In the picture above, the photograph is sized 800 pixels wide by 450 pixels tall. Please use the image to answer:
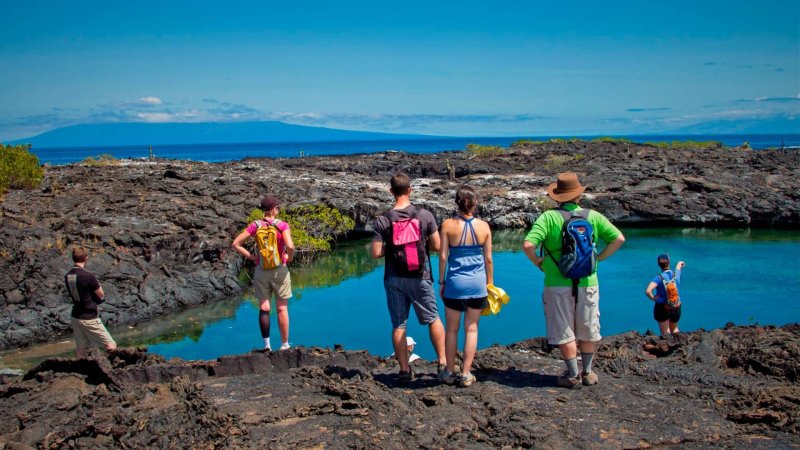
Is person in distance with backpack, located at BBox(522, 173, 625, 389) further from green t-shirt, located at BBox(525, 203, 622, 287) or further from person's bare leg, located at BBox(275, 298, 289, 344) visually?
person's bare leg, located at BBox(275, 298, 289, 344)

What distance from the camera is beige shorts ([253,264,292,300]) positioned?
819 centimetres

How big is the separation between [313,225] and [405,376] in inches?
656

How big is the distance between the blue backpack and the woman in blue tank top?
729mm

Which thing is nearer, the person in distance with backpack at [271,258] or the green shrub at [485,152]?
the person in distance with backpack at [271,258]

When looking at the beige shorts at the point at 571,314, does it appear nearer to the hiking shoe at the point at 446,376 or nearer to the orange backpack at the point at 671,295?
the hiking shoe at the point at 446,376

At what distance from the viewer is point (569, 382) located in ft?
21.7

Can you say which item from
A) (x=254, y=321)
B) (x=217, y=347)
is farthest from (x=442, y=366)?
(x=254, y=321)

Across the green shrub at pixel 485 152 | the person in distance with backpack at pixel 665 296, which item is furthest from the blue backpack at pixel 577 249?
the green shrub at pixel 485 152

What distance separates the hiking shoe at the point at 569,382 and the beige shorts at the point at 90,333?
5.85 m

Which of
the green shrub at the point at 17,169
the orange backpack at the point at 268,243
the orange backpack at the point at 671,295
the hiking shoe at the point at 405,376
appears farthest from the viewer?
the green shrub at the point at 17,169

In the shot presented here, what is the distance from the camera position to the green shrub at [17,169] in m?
21.7

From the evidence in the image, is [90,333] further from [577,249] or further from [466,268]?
[577,249]

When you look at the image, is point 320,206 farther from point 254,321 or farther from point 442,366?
point 442,366

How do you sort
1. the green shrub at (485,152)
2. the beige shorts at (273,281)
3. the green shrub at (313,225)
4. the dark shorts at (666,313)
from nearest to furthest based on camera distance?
the beige shorts at (273,281)
the dark shorts at (666,313)
the green shrub at (313,225)
the green shrub at (485,152)
